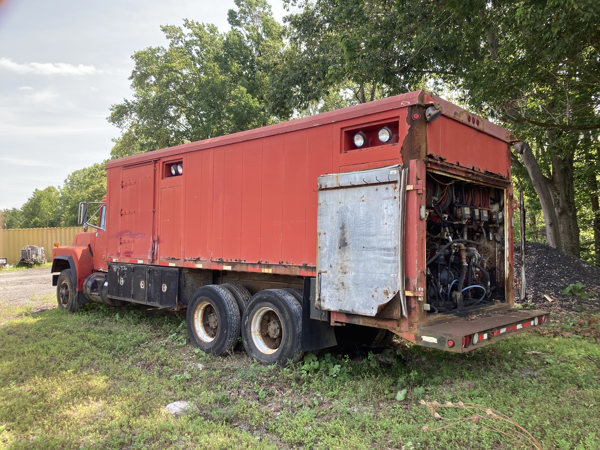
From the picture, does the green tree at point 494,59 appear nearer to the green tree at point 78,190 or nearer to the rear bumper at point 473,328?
the rear bumper at point 473,328

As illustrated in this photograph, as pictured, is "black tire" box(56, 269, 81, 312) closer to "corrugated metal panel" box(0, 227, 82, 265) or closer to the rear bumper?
the rear bumper

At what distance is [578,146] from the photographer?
40.5ft

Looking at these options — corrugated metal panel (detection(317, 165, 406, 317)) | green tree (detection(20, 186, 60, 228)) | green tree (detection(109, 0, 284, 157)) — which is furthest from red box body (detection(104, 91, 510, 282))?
green tree (detection(20, 186, 60, 228))

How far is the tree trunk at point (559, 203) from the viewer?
12.8 metres

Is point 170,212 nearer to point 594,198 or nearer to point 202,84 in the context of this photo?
point 202,84

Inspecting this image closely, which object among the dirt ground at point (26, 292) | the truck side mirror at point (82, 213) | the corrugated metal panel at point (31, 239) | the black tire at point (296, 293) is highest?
the truck side mirror at point (82, 213)

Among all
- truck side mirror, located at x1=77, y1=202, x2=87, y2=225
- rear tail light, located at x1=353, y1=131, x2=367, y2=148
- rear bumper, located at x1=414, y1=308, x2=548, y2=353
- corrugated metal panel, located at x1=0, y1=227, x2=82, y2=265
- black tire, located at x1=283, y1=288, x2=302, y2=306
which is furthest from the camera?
corrugated metal panel, located at x1=0, y1=227, x2=82, y2=265

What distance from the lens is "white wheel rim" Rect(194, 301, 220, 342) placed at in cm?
657

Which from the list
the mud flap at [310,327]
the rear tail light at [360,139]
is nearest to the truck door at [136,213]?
the mud flap at [310,327]

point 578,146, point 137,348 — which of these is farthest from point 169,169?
point 578,146

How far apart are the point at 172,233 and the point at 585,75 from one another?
8363mm

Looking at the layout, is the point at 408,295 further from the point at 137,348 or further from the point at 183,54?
the point at 183,54

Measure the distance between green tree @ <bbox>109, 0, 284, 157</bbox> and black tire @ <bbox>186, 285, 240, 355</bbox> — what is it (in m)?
15.5

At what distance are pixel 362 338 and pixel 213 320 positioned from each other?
225 centimetres
